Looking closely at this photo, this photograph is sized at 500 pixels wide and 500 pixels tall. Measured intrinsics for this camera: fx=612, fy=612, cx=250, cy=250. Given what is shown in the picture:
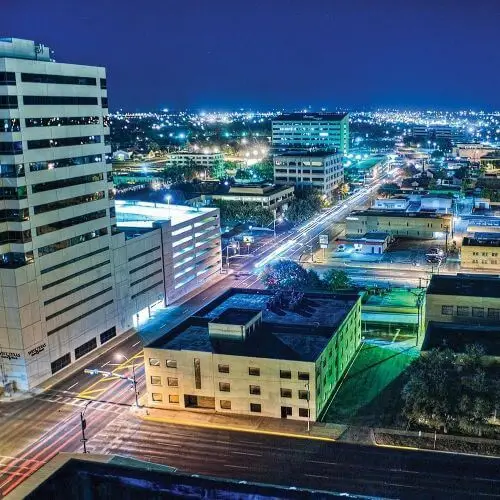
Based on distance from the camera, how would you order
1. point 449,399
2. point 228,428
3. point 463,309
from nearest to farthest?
point 449,399, point 228,428, point 463,309

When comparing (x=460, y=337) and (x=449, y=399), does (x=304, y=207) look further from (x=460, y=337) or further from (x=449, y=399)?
(x=449, y=399)

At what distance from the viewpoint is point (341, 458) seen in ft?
168

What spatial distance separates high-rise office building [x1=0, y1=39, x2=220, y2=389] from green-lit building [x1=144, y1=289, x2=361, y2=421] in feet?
46.3

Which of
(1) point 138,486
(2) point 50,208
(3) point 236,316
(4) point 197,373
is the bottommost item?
(4) point 197,373

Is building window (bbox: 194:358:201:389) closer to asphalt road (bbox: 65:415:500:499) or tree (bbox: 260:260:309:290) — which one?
asphalt road (bbox: 65:415:500:499)

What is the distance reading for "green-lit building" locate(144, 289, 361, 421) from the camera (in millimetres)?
58594

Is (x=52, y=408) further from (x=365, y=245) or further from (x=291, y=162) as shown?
(x=291, y=162)

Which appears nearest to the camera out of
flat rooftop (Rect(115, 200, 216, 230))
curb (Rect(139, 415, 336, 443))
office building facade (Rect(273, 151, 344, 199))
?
curb (Rect(139, 415, 336, 443))

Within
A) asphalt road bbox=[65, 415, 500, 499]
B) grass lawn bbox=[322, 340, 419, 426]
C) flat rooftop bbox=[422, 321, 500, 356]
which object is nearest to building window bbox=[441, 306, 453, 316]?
flat rooftop bbox=[422, 321, 500, 356]

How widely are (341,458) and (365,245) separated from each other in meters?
78.7

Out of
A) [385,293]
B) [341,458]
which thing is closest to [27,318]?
[341,458]

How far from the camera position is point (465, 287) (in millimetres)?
76875

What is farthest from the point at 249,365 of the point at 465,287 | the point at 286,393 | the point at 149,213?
the point at 149,213

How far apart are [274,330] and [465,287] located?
1050 inches
